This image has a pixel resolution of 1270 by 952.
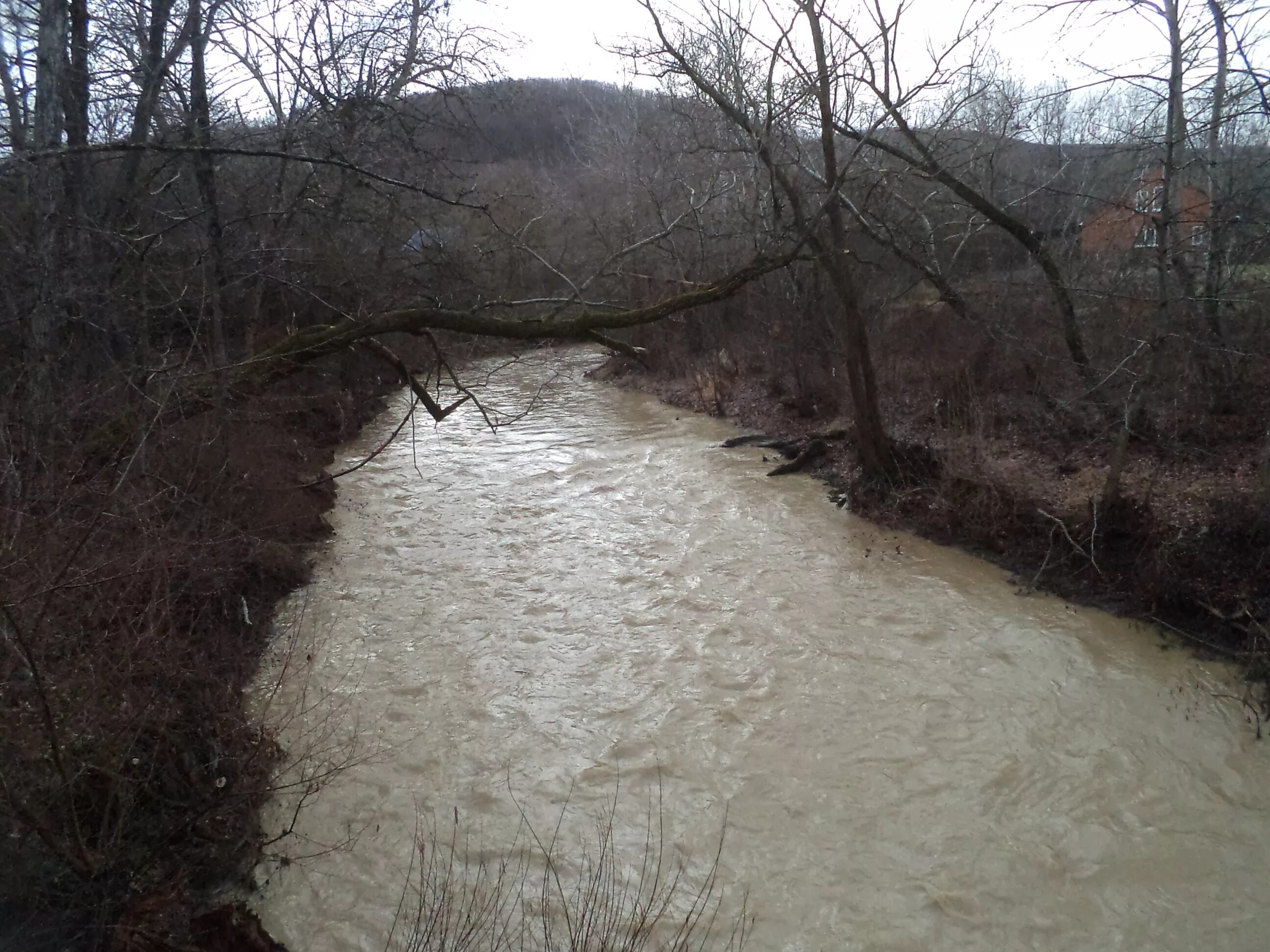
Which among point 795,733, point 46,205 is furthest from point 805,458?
point 46,205

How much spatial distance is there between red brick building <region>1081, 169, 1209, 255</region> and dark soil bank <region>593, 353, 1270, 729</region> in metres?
2.50

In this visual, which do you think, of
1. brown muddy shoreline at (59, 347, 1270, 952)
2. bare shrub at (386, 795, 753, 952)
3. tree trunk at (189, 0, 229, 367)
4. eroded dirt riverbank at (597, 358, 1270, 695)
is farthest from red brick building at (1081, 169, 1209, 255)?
tree trunk at (189, 0, 229, 367)

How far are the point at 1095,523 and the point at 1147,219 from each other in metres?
3.74

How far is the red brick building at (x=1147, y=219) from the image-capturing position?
9258 millimetres

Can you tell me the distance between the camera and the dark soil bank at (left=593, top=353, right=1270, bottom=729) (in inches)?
304

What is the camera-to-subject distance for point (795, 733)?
6824mm

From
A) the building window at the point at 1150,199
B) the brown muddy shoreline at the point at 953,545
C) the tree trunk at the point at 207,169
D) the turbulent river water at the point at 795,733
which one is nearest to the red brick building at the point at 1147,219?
the building window at the point at 1150,199

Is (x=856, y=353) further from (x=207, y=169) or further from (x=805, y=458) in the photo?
(x=207, y=169)

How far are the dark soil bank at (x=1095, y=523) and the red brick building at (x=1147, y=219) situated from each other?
8.21 ft

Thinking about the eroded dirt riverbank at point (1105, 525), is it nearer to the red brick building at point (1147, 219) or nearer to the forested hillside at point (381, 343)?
the forested hillside at point (381, 343)

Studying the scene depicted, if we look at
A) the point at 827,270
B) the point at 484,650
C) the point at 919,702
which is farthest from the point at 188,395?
the point at 827,270

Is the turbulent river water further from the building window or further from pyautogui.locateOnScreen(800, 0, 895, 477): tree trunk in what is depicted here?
the building window

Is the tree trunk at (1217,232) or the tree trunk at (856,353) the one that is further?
the tree trunk at (856,353)

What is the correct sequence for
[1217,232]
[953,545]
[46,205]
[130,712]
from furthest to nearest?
1. [953,545]
2. [1217,232]
3. [46,205]
4. [130,712]
